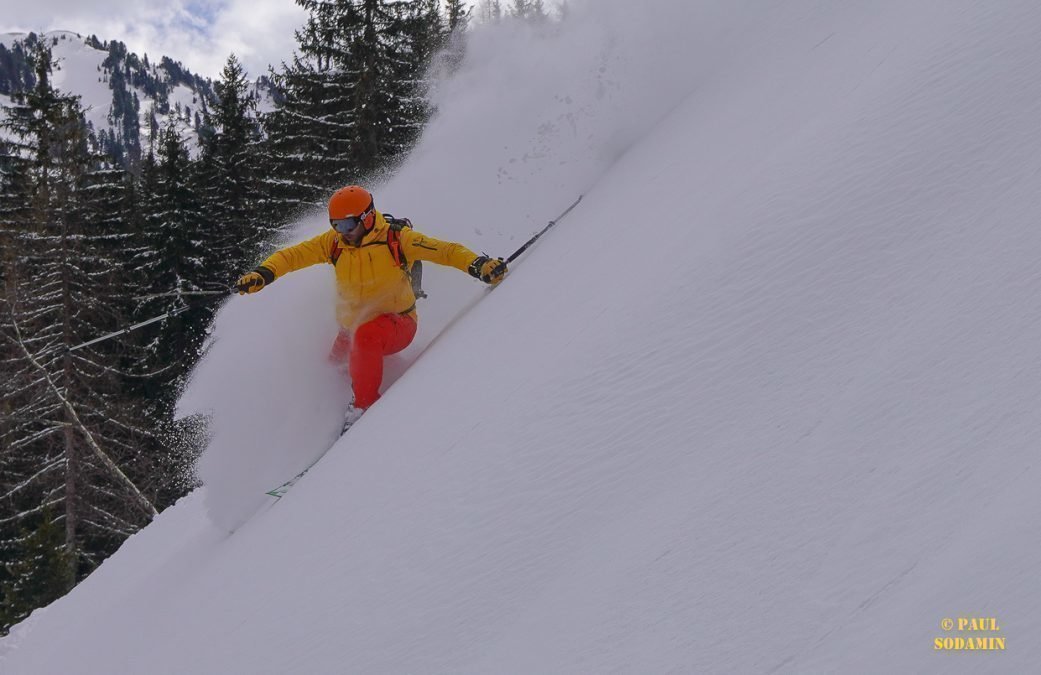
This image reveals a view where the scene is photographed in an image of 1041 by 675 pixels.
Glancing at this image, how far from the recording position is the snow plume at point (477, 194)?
5805 mm

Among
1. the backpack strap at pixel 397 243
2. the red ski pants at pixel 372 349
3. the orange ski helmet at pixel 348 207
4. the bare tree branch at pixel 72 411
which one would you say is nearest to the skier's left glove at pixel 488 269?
the backpack strap at pixel 397 243

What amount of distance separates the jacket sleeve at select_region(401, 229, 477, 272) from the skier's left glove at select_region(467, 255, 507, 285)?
8cm

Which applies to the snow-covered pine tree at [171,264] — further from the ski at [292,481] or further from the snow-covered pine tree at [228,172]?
the ski at [292,481]

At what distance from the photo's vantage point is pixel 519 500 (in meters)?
2.80

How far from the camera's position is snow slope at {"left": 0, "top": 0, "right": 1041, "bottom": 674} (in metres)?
1.88

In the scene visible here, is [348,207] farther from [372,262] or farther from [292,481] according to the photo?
[292,481]

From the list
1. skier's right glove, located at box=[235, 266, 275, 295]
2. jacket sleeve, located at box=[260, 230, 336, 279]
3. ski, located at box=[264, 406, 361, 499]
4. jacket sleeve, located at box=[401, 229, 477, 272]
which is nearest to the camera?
ski, located at box=[264, 406, 361, 499]

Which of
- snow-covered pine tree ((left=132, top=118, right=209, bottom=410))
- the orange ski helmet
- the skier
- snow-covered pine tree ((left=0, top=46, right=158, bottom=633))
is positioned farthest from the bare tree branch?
the orange ski helmet

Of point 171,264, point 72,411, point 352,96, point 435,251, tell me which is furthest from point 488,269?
point 171,264

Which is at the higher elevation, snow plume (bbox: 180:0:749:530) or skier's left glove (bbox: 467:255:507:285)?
snow plume (bbox: 180:0:749:530)

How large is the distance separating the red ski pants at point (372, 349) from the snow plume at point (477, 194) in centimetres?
39

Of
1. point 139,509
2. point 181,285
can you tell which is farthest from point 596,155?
point 181,285

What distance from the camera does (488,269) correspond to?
5340 mm

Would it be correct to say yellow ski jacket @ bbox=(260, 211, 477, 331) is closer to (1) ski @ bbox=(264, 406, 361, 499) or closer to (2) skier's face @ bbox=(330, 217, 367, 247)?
(2) skier's face @ bbox=(330, 217, 367, 247)
